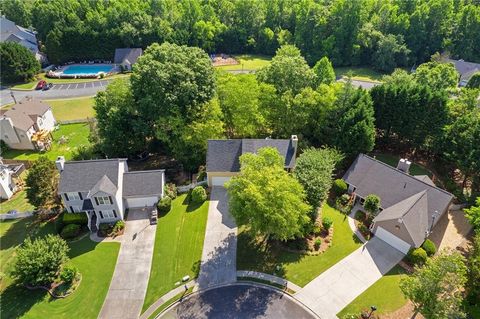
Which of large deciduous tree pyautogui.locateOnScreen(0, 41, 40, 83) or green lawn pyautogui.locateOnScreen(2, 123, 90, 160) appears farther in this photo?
large deciduous tree pyautogui.locateOnScreen(0, 41, 40, 83)

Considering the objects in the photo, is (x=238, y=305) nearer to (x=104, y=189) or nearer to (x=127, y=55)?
(x=104, y=189)

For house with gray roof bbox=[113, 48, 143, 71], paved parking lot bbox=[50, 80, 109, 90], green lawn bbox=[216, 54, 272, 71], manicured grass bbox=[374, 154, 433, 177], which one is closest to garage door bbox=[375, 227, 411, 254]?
manicured grass bbox=[374, 154, 433, 177]

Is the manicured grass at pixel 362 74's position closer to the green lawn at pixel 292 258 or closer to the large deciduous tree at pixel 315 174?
the large deciduous tree at pixel 315 174

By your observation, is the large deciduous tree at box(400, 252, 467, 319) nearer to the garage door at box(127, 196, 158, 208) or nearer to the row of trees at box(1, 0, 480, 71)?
the garage door at box(127, 196, 158, 208)

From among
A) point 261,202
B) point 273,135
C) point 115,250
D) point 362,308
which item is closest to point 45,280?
point 115,250

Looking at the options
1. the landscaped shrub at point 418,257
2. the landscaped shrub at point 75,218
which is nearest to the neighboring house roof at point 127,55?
the landscaped shrub at point 75,218

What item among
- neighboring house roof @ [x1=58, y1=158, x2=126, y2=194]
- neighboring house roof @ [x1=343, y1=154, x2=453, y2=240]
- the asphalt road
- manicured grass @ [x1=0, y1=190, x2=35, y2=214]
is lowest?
manicured grass @ [x1=0, y1=190, x2=35, y2=214]
